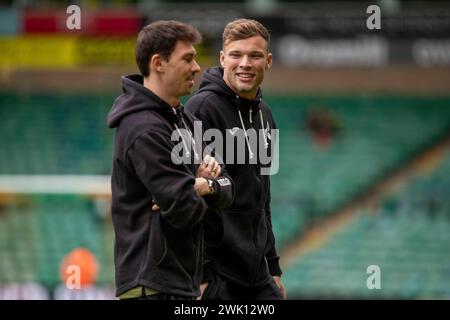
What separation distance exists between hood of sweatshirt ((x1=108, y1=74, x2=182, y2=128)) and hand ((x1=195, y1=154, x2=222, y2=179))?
0.81 feet

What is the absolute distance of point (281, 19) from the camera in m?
14.9

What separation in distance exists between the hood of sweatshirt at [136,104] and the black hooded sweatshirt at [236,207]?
66cm

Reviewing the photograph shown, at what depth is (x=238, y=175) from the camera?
5.24 metres

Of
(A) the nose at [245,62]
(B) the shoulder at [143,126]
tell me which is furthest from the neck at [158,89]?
(A) the nose at [245,62]

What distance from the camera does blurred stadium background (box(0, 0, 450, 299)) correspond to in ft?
46.3

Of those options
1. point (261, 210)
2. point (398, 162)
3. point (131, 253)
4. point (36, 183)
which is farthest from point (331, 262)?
point (131, 253)

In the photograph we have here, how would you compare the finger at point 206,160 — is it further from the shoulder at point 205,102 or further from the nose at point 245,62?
the nose at point 245,62

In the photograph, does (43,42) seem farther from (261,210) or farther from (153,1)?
(261,210)

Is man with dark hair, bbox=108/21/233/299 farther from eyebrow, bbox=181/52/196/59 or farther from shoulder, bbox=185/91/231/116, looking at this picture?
shoulder, bbox=185/91/231/116

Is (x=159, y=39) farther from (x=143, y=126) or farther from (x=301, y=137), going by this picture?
(x=301, y=137)

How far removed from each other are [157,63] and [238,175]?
3.16 feet

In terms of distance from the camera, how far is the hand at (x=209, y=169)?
15.1 feet

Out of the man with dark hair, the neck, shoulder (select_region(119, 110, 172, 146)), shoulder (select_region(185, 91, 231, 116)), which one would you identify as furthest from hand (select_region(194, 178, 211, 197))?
shoulder (select_region(185, 91, 231, 116))

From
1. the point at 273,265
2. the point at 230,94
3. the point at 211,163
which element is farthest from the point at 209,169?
the point at 273,265
